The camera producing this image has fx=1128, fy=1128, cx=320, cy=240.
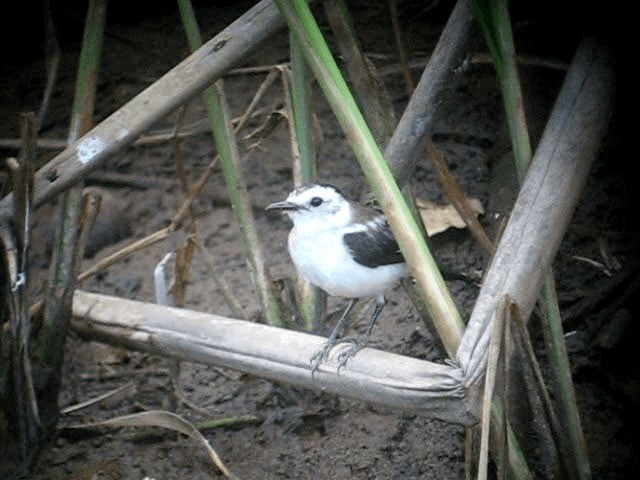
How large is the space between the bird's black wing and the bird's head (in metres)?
0.11

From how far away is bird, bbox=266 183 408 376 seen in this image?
14.2ft

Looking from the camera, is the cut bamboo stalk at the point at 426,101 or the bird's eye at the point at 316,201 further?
the bird's eye at the point at 316,201

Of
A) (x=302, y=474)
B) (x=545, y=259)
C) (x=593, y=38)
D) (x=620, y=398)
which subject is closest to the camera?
(x=545, y=259)

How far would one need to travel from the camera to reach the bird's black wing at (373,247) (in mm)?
4422

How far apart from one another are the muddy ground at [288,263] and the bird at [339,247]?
38 centimetres

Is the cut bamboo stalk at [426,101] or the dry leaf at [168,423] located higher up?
Answer: the cut bamboo stalk at [426,101]

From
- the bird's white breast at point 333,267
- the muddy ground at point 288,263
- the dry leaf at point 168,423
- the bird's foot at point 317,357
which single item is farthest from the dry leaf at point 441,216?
the bird's foot at point 317,357

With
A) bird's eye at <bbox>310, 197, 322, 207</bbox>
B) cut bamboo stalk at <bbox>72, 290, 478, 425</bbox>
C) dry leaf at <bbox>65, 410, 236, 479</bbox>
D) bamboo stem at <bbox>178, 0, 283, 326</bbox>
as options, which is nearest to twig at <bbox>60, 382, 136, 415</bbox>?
dry leaf at <bbox>65, 410, 236, 479</bbox>

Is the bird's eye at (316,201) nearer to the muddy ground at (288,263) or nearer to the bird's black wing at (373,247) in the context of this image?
the bird's black wing at (373,247)

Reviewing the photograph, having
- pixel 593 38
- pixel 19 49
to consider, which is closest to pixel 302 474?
pixel 593 38

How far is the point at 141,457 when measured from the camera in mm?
4656

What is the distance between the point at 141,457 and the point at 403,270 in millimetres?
1329

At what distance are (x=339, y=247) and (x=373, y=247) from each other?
0.14 meters

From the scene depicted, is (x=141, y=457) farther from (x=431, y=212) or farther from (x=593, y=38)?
(x=593, y=38)
